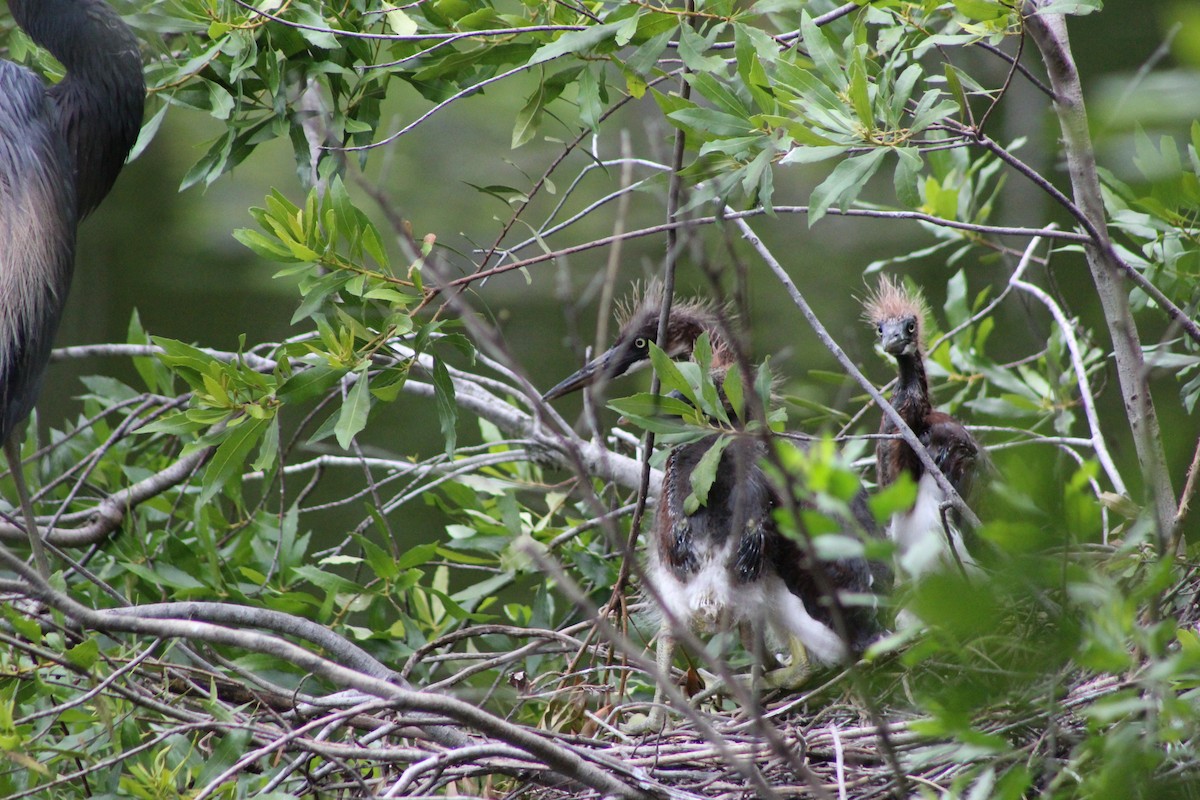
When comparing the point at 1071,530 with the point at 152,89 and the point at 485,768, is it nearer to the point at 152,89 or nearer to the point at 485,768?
the point at 485,768

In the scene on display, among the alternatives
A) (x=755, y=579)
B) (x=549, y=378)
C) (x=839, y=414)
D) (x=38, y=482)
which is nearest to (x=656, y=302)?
(x=839, y=414)

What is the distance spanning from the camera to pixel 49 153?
2.79 metres

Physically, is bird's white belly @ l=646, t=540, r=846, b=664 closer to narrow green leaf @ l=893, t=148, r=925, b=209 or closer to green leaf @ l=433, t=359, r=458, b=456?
green leaf @ l=433, t=359, r=458, b=456

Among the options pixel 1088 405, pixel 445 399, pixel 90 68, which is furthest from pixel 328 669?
pixel 90 68

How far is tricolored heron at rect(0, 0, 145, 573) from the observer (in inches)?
104

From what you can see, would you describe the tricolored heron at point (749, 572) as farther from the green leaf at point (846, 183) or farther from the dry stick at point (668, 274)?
the green leaf at point (846, 183)

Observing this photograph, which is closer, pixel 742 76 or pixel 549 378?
pixel 742 76

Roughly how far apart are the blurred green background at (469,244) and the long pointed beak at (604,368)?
276 cm

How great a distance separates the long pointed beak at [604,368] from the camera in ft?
8.50

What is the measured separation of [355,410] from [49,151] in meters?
1.34

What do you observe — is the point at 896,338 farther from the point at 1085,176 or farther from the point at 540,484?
the point at 540,484

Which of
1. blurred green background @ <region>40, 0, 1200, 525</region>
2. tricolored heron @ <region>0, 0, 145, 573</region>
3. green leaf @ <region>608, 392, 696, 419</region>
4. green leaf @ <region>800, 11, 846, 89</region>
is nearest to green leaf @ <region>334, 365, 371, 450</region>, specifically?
green leaf @ <region>608, 392, 696, 419</region>

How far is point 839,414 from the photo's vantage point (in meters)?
2.82

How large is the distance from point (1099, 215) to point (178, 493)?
240cm
